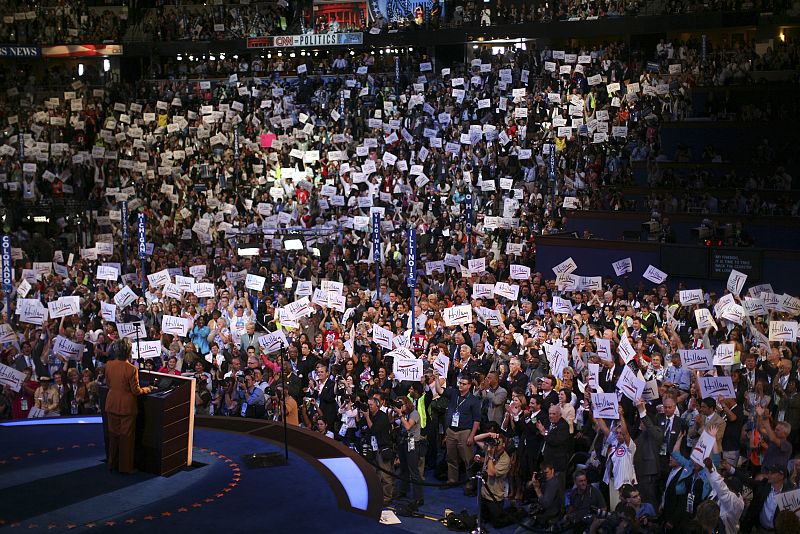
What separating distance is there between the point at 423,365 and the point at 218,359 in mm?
4122

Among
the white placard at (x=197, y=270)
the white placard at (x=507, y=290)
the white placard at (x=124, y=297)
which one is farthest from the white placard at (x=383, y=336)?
the white placard at (x=197, y=270)

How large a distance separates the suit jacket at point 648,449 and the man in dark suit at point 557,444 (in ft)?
3.25

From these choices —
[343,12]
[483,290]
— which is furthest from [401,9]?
[483,290]

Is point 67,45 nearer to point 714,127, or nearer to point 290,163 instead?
point 290,163

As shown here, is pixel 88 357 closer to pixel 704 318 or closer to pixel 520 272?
pixel 520 272

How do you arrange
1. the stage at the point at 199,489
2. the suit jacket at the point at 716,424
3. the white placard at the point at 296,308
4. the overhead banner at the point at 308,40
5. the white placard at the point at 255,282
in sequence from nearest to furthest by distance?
the stage at the point at 199,489
the suit jacket at the point at 716,424
the white placard at the point at 296,308
the white placard at the point at 255,282
the overhead banner at the point at 308,40

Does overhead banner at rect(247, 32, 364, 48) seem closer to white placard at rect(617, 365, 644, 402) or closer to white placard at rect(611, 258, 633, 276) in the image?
white placard at rect(611, 258, 633, 276)

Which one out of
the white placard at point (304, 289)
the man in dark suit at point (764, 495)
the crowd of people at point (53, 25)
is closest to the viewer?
the man in dark suit at point (764, 495)

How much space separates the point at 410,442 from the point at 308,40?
28.5 meters

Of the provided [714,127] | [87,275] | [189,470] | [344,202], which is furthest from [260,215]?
[189,470]

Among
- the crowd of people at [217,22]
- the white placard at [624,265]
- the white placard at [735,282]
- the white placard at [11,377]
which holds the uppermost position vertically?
the crowd of people at [217,22]

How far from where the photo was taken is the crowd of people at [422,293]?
42.9 ft

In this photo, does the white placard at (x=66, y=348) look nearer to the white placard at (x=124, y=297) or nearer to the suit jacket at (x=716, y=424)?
the white placard at (x=124, y=297)

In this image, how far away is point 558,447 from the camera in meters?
13.2
